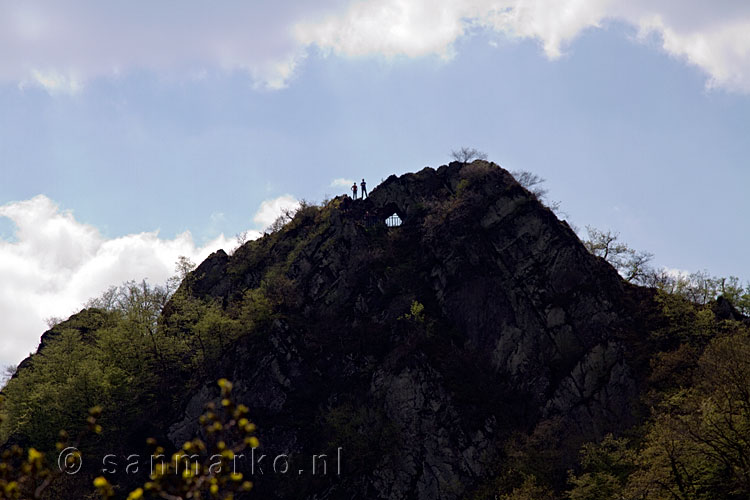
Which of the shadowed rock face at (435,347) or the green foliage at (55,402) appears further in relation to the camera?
the green foliage at (55,402)

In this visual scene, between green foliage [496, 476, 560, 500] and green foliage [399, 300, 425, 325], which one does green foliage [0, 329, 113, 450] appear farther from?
green foliage [496, 476, 560, 500]

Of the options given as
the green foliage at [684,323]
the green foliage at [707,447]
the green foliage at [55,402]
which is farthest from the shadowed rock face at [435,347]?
the green foliage at [707,447]

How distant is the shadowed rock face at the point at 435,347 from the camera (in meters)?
55.9

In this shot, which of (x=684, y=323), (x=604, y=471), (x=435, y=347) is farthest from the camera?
(x=435, y=347)

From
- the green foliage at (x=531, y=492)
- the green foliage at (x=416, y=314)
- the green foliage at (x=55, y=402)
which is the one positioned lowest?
the green foliage at (x=531, y=492)

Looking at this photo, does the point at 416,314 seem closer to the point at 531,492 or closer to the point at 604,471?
the point at 531,492

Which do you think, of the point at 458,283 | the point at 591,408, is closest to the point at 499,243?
the point at 458,283

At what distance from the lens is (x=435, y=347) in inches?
2514

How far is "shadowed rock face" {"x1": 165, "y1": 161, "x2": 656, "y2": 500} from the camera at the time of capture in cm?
5591

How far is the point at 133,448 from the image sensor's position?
209 ft

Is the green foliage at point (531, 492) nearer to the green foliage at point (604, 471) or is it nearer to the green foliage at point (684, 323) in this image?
the green foliage at point (604, 471)

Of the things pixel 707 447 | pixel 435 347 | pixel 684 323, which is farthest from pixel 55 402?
pixel 684 323

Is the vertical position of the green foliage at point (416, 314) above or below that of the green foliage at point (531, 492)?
above

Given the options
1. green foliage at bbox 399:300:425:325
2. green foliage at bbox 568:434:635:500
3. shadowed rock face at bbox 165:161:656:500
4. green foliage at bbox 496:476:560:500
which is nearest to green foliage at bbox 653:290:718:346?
shadowed rock face at bbox 165:161:656:500
